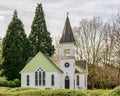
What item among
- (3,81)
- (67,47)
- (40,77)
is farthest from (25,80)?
(67,47)

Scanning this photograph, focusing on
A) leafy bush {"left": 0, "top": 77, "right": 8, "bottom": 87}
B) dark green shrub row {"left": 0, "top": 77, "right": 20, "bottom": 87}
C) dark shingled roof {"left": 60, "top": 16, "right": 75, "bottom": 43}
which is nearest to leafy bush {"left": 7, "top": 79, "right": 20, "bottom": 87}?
dark green shrub row {"left": 0, "top": 77, "right": 20, "bottom": 87}

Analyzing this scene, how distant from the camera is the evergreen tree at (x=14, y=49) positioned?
190 feet

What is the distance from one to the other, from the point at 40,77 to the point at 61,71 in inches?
124

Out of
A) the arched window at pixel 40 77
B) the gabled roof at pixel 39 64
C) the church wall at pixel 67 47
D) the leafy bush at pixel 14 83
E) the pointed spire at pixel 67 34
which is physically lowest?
the leafy bush at pixel 14 83

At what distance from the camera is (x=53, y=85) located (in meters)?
51.2

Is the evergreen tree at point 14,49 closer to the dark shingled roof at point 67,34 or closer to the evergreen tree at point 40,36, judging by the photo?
the evergreen tree at point 40,36

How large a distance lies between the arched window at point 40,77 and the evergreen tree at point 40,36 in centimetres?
1568

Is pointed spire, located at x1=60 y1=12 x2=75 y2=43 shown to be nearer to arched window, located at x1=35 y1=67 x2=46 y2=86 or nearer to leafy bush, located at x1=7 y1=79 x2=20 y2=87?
arched window, located at x1=35 y1=67 x2=46 y2=86

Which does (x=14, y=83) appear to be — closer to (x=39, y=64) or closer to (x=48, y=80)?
(x=39, y=64)

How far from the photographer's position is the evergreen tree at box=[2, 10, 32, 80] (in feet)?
190

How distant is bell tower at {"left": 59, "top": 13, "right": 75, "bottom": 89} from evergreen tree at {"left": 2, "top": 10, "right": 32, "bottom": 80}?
9.30 m

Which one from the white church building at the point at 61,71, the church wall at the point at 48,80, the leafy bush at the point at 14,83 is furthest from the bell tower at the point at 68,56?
the leafy bush at the point at 14,83

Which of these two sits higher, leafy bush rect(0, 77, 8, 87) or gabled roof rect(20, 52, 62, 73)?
gabled roof rect(20, 52, 62, 73)

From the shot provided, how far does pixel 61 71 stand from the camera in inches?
2028
